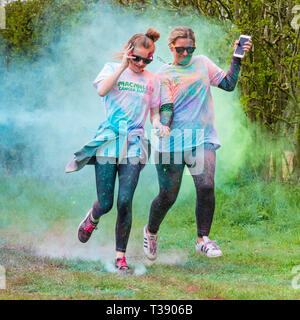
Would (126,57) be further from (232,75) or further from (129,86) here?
(232,75)

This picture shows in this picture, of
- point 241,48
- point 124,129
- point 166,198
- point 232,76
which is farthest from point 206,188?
point 241,48

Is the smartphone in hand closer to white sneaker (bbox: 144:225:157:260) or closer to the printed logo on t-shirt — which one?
the printed logo on t-shirt

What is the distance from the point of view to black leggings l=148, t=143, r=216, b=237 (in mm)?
5742

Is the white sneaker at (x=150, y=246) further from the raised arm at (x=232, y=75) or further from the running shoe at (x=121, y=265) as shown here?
the raised arm at (x=232, y=75)

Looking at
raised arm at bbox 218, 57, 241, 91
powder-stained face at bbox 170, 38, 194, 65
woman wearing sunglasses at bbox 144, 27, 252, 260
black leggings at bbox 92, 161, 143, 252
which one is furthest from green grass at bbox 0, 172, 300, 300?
powder-stained face at bbox 170, 38, 194, 65

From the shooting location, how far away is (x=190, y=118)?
5734 mm

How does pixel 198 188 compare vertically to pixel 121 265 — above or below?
above

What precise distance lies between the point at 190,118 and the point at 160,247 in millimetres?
1793

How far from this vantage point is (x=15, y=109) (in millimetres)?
7949

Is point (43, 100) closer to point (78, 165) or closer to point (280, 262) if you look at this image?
point (78, 165)

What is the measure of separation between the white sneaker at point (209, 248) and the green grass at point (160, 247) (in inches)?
7.3

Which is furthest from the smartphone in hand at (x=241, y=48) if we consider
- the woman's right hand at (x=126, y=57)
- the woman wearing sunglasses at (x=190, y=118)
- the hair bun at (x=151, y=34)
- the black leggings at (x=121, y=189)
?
the black leggings at (x=121, y=189)

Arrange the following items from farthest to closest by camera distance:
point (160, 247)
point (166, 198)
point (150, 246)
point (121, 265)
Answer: point (160, 247) → point (150, 246) → point (166, 198) → point (121, 265)

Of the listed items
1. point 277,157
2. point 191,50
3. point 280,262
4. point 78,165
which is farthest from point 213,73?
point 277,157
